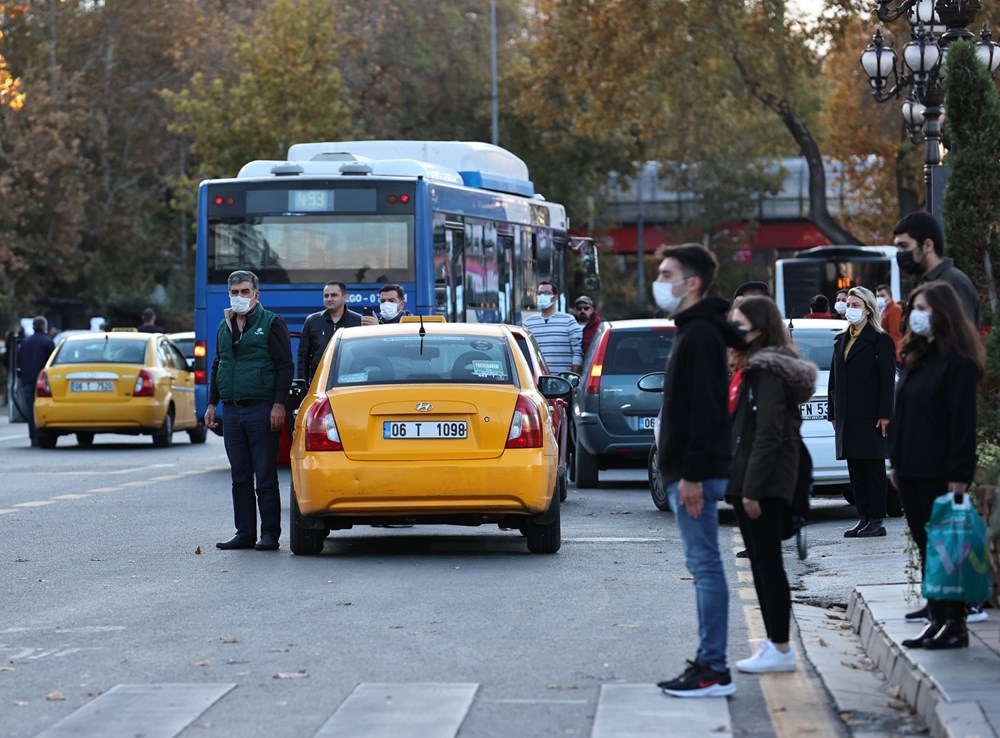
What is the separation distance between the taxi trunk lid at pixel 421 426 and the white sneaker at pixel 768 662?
4481 millimetres

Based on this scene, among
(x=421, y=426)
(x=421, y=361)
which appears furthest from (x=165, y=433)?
(x=421, y=426)

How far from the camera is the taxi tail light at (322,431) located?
12961mm

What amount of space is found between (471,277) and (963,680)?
1826cm

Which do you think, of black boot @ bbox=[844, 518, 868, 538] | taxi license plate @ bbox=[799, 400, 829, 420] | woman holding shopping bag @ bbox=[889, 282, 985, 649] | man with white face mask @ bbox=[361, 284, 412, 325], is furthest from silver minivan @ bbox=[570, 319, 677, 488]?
woman holding shopping bag @ bbox=[889, 282, 985, 649]

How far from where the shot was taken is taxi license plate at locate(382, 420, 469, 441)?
13.0 metres

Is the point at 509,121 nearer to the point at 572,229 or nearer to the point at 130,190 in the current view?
the point at 572,229

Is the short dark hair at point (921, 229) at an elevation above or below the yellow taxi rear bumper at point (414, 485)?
above

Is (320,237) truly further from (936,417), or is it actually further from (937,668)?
(937,668)

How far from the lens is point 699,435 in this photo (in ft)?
26.6

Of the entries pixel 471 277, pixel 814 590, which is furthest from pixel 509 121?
pixel 814 590

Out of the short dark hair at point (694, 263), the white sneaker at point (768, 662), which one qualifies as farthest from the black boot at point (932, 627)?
the short dark hair at point (694, 263)

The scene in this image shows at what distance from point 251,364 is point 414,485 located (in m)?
1.73

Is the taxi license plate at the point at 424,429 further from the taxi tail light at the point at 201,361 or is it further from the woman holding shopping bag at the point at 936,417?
the taxi tail light at the point at 201,361

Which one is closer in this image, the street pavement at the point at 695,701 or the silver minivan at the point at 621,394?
the street pavement at the point at 695,701
